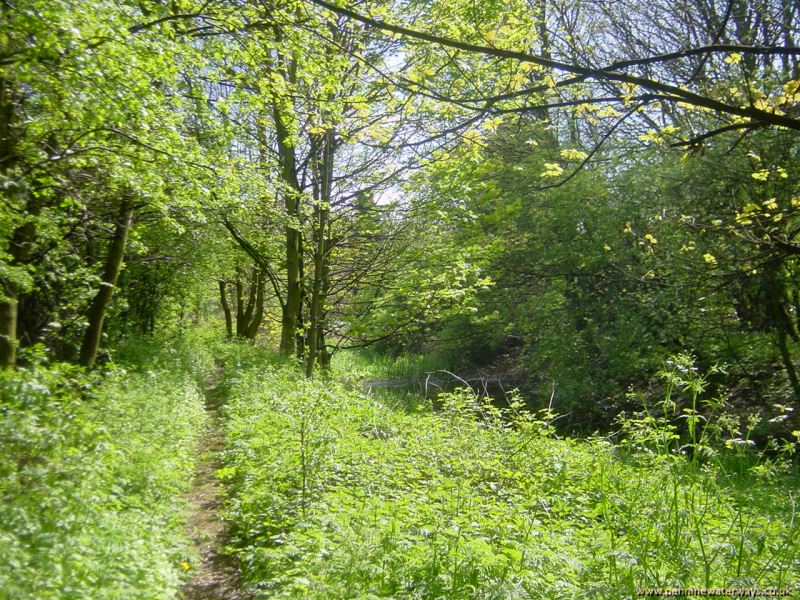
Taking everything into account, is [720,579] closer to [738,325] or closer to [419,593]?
[419,593]

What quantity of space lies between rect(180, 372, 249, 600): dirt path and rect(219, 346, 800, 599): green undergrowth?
20 cm

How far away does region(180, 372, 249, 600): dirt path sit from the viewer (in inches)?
178

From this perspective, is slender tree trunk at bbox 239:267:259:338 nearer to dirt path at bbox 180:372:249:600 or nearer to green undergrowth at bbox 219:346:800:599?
dirt path at bbox 180:372:249:600

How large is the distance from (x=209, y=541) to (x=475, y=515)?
101 inches

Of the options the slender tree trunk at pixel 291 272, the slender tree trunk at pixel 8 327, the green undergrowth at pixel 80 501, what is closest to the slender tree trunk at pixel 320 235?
the slender tree trunk at pixel 291 272

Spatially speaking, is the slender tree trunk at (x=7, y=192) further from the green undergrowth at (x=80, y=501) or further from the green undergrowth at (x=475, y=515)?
the green undergrowth at (x=475, y=515)

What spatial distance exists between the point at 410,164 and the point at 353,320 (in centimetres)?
411

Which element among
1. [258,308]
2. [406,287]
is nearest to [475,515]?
[406,287]

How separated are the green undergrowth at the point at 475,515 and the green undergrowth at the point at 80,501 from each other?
0.73 metres

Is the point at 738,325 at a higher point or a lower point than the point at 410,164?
lower

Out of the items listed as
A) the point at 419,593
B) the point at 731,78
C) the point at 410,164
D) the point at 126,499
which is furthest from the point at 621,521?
the point at 410,164

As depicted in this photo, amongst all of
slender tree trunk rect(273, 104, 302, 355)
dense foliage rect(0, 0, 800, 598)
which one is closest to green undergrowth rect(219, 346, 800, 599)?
dense foliage rect(0, 0, 800, 598)

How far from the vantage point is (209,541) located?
5.39 m

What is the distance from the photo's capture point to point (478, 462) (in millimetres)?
6223
